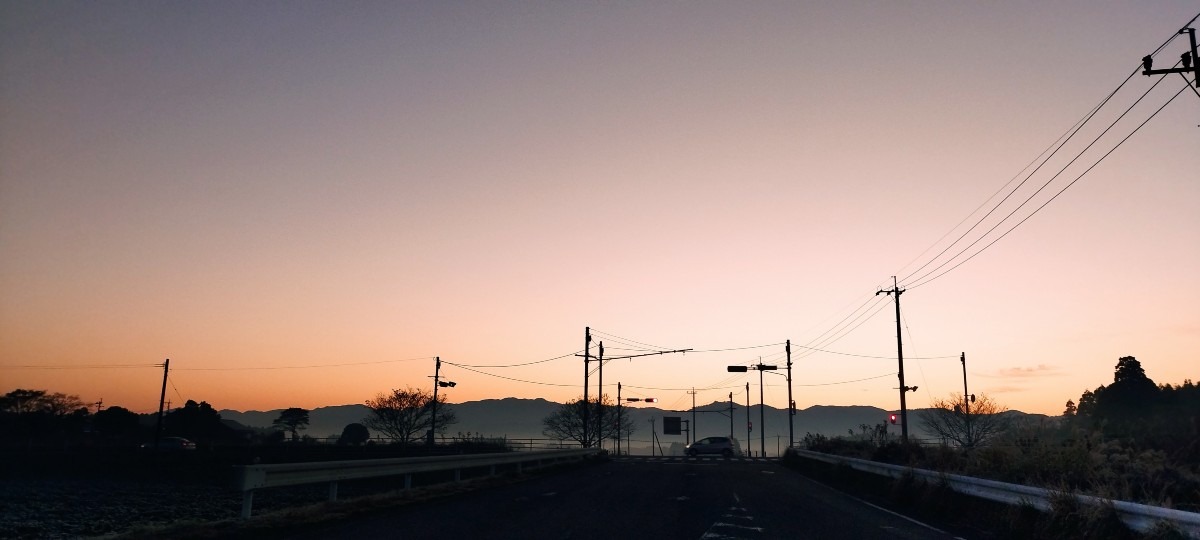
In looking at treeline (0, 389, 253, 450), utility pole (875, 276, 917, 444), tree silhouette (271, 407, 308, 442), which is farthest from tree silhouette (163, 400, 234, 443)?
utility pole (875, 276, 917, 444)

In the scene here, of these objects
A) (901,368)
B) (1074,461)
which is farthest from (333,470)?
(901,368)

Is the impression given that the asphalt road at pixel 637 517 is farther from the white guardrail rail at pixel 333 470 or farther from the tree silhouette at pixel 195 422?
the tree silhouette at pixel 195 422

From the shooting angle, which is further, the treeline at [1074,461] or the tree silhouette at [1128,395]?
the tree silhouette at [1128,395]

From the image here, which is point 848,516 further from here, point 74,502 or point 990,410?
point 990,410

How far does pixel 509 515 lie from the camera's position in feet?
46.4

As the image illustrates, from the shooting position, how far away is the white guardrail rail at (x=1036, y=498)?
28.9 feet

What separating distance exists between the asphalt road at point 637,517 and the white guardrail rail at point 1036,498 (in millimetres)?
1683

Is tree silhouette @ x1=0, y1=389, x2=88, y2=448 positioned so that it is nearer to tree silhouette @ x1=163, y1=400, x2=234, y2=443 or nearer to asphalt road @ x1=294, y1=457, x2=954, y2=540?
tree silhouette @ x1=163, y1=400, x2=234, y2=443

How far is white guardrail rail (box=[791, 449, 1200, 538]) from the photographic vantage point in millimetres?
8812

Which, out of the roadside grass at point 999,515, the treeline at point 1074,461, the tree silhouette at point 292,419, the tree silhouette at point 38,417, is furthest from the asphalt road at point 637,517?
the tree silhouette at point 292,419

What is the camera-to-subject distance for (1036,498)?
41.2 ft

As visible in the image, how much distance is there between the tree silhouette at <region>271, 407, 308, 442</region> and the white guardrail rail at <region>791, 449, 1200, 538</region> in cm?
14138

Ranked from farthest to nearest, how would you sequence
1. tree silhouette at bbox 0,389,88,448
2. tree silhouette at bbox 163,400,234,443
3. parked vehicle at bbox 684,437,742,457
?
tree silhouette at bbox 163,400,234,443
tree silhouette at bbox 0,389,88,448
parked vehicle at bbox 684,437,742,457

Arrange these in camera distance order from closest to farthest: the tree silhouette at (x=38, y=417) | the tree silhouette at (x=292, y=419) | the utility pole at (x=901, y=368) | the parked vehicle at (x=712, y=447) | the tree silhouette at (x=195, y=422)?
1. the utility pole at (x=901, y=368)
2. the parked vehicle at (x=712, y=447)
3. the tree silhouette at (x=38, y=417)
4. the tree silhouette at (x=195, y=422)
5. the tree silhouette at (x=292, y=419)
